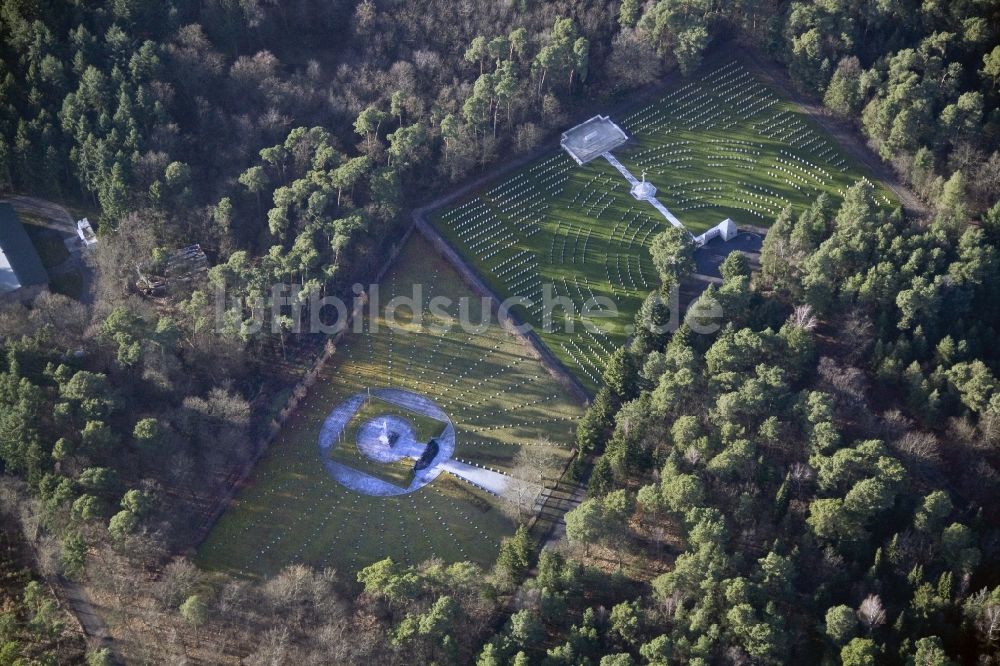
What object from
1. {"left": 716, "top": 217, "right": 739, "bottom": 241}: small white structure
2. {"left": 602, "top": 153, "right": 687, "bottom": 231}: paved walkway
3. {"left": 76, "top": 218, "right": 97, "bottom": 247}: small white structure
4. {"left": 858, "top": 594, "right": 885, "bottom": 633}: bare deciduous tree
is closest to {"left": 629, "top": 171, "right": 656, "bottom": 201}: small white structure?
{"left": 602, "top": 153, "right": 687, "bottom": 231}: paved walkway

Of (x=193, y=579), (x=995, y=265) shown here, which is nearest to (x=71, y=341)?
(x=193, y=579)

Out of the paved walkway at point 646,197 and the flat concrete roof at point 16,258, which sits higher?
the paved walkway at point 646,197

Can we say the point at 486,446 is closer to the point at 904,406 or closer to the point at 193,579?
the point at 193,579

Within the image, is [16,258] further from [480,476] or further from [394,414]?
[480,476]

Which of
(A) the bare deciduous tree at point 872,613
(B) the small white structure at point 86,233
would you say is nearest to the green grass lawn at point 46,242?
(B) the small white structure at point 86,233

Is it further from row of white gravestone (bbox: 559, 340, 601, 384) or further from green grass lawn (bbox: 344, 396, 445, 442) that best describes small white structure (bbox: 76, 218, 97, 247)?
row of white gravestone (bbox: 559, 340, 601, 384)

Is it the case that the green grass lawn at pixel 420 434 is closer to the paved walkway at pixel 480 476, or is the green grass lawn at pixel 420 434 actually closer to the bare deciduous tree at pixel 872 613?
the paved walkway at pixel 480 476
